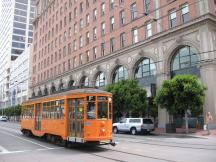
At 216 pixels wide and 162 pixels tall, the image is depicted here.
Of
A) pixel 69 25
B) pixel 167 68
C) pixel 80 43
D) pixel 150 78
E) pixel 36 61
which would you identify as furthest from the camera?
pixel 36 61

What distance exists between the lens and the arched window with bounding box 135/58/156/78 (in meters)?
34.3

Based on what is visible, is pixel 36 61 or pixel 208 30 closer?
pixel 208 30

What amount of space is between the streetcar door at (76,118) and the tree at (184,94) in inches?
489

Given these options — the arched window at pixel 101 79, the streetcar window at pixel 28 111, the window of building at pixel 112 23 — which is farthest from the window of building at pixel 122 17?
the streetcar window at pixel 28 111

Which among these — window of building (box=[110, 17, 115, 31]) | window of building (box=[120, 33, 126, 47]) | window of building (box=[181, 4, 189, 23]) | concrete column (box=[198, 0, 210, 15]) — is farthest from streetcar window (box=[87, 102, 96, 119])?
window of building (box=[110, 17, 115, 31])

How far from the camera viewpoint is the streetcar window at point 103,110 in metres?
14.6

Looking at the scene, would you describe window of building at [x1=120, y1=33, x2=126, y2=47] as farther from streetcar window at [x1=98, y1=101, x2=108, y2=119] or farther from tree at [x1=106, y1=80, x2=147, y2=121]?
streetcar window at [x1=98, y1=101, x2=108, y2=119]

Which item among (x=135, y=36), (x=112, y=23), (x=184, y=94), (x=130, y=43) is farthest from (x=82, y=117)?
(x=112, y=23)

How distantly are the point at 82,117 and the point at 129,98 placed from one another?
52.9ft

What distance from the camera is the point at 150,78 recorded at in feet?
113

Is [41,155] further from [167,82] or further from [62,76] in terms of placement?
[62,76]

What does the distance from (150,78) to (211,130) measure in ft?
36.4

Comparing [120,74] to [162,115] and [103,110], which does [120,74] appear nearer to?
[162,115]

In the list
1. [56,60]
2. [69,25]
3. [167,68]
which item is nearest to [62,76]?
[56,60]
